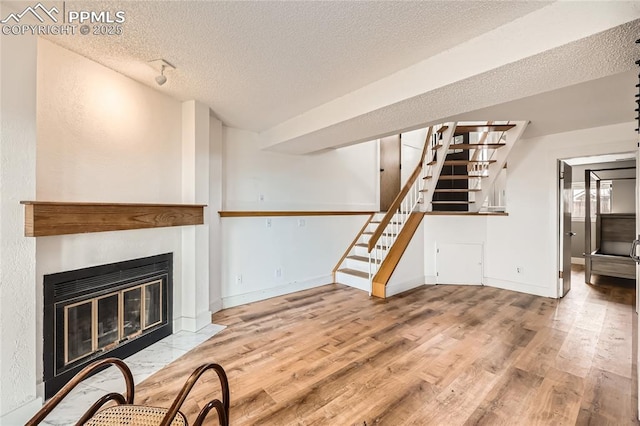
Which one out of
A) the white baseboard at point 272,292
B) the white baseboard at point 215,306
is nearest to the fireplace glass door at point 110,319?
the white baseboard at point 215,306

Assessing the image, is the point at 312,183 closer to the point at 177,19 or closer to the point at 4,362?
the point at 177,19

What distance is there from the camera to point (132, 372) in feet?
7.10

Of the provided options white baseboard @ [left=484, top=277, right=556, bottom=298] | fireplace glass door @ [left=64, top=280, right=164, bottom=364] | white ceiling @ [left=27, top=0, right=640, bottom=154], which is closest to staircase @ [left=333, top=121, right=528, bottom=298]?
white baseboard @ [left=484, top=277, right=556, bottom=298]

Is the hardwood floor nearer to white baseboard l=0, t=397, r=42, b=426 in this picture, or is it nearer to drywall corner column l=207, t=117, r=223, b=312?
drywall corner column l=207, t=117, r=223, b=312

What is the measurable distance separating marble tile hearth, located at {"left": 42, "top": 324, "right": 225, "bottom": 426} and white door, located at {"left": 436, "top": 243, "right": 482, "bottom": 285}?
351 centimetres

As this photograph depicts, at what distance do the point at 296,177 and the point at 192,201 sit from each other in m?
1.86

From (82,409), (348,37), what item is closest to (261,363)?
(82,409)

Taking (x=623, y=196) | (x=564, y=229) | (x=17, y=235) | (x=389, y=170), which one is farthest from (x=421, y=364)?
(x=623, y=196)

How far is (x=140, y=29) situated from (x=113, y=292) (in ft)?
6.45

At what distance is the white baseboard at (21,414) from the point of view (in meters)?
1.52

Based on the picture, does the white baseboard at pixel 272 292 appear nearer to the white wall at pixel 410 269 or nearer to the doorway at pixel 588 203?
the white wall at pixel 410 269

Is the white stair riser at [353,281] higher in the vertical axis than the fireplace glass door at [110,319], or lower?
→ lower

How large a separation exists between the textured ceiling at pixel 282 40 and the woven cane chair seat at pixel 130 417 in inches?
77.2

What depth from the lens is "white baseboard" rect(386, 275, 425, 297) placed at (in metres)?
4.00
